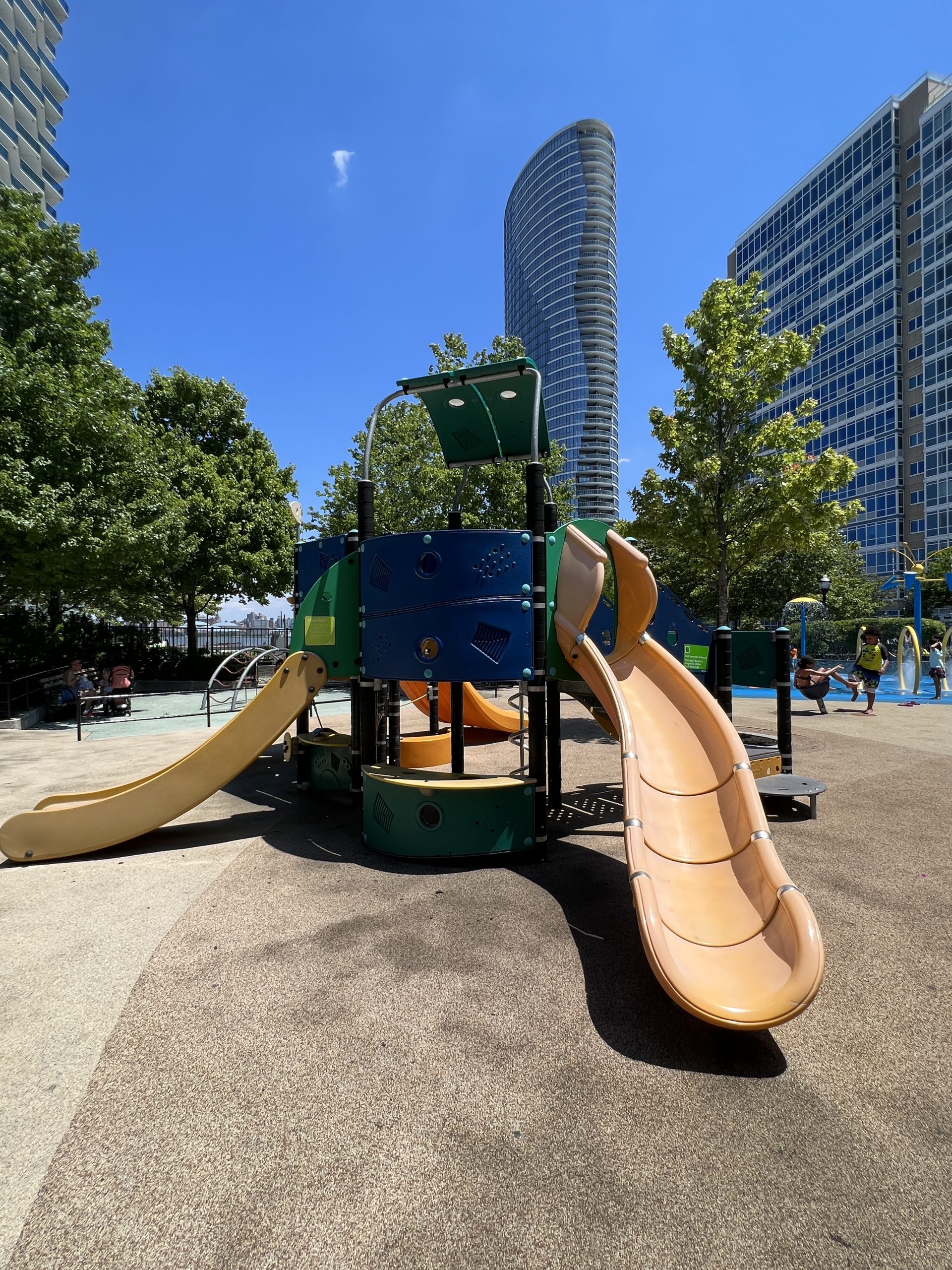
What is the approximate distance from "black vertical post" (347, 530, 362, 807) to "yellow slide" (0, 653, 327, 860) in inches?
28.1

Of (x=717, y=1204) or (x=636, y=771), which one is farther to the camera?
(x=636, y=771)

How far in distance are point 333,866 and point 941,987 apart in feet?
14.5

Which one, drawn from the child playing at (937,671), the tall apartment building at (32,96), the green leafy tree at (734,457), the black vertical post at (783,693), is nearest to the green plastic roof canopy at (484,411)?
the black vertical post at (783,693)

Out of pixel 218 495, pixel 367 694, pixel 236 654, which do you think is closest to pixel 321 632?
pixel 367 694

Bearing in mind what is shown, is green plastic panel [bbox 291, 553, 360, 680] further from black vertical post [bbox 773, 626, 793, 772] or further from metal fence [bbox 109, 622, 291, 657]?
metal fence [bbox 109, 622, 291, 657]

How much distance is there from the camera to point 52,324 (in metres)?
17.5

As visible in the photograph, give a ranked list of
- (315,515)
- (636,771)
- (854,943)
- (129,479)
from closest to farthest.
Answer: (854,943), (636,771), (129,479), (315,515)

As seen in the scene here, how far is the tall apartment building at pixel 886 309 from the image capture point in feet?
189

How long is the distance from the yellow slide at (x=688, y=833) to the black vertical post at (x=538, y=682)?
403 millimetres

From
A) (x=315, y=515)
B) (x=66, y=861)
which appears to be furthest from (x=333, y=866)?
(x=315, y=515)

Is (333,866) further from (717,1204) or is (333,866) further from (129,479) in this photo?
(129,479)

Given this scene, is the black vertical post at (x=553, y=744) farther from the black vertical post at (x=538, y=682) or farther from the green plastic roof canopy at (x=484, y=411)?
the black vertical post at (x=538, y=682)

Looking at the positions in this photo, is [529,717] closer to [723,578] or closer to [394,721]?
[394,721]

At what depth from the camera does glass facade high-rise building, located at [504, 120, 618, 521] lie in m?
136
